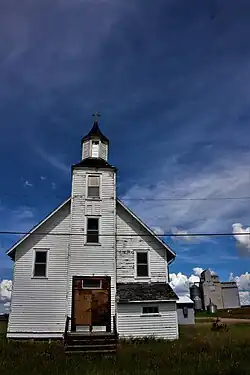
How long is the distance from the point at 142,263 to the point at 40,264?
5.93 m

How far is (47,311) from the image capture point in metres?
20.2

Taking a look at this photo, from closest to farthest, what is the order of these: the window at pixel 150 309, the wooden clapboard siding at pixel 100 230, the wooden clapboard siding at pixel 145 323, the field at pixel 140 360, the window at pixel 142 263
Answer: the field at pixel 140 360 → the wooden clapboard siding at pixel 145 323 → the window at pixel 150 309 → the wooden clapboard siding at pixel 100 230 → the window at pixel 142 263

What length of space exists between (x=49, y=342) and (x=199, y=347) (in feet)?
26.0

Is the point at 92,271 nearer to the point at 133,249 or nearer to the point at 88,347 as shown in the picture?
the point at 133,249

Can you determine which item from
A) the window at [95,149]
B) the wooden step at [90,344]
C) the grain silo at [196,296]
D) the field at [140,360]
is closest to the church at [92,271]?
the window at [95,149]


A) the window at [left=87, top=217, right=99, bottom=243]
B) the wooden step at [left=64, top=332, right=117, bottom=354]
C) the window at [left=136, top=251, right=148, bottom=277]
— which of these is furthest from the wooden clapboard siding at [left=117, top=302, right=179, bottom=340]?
the window at [left=87, top=217, right=99, bottom=243]

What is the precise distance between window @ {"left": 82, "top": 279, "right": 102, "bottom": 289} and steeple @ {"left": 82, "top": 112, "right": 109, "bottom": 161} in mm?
8240

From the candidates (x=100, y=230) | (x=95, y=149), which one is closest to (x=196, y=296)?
(x=95, y=149)

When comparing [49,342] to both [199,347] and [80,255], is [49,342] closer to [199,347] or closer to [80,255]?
[80,255]

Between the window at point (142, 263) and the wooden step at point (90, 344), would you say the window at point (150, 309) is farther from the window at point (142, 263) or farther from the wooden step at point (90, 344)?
the wooden step at point (90, 344)

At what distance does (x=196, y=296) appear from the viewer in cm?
6200

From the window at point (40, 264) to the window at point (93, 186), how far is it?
175 inches

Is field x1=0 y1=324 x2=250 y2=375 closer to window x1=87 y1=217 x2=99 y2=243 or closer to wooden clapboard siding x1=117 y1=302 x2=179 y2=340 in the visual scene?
wooden clapboard siding x1=117 y1=302 x2=179 y2=340

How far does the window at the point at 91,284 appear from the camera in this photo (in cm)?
2064
